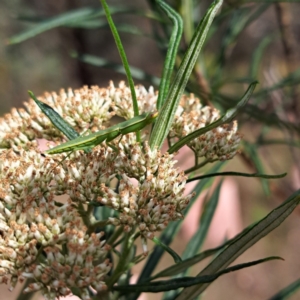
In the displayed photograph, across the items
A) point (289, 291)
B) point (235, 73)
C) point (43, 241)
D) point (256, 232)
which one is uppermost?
point (235, 73)

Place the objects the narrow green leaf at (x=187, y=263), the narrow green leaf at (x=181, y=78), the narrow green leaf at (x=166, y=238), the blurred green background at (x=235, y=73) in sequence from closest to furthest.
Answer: the narrow green leaf at (x=181, y=78), the narrow green leaf at (x=187, y=263), the narrow green leaf at (x=166, y=238), the blurred green background at (x=235, y=73)

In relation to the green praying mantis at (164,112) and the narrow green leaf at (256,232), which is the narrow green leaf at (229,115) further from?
the narrow green leaf at (256,232)

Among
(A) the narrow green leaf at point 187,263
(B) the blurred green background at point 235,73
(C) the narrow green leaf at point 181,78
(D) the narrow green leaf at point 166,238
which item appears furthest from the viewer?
(B) the blurred green background at point 235,73

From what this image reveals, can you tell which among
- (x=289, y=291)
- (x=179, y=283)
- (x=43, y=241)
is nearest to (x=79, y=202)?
(x=43, y=241)

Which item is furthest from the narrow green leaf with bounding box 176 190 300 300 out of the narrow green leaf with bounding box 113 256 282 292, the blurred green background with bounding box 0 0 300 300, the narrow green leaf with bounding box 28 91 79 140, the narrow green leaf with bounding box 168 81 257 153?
the blurred green background with bounding box 0 0 300 300

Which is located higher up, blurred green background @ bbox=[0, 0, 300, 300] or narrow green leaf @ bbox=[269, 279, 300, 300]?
blurred green background @ bbox=[0, 0, 300, 300]

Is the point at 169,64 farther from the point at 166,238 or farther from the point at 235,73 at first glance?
the point at 235,73

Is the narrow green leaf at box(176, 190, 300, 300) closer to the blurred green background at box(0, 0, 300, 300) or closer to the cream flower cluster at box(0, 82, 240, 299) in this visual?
the cream flower cluster at box(0, 82, 240, 299)

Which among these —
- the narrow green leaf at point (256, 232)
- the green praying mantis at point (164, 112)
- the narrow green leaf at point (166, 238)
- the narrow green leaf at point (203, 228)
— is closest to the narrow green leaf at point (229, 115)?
the green praying mantis at point (164, 112)
